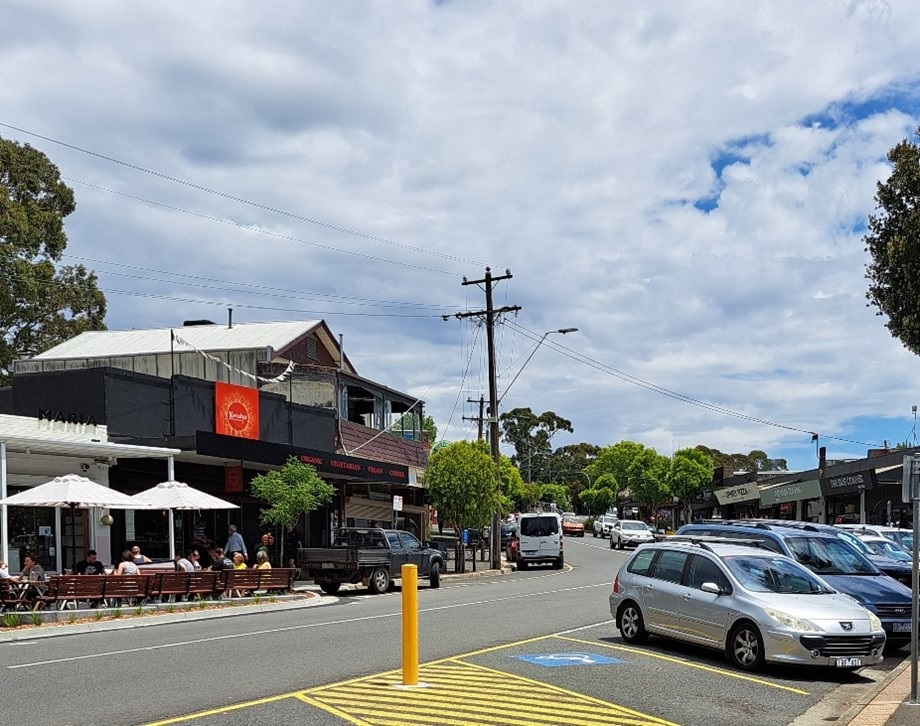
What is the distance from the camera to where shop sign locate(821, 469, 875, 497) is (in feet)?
144

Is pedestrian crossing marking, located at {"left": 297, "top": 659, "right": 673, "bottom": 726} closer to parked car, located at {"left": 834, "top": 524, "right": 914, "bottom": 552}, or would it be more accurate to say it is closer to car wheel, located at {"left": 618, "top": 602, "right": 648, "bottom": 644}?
car wheel, located at {"left": 618, "top": 602, "right": 648, "bottom": 644}

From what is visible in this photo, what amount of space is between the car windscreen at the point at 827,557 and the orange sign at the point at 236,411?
18.9 metres

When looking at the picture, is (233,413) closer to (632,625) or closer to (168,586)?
(168,586)

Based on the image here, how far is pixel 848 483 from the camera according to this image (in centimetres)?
4641

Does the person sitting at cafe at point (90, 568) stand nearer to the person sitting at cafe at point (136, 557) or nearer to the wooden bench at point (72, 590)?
the person sitting at cafe at point (136, 557)

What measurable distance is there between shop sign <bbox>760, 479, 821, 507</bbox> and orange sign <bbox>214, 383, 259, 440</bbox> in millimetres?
29325

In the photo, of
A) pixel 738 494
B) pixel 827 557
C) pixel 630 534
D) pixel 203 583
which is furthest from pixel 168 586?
pixel 738 494

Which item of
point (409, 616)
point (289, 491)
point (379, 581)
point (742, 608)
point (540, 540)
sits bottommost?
point (540, 540)

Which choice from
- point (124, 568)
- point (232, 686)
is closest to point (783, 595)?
point (232, 686)

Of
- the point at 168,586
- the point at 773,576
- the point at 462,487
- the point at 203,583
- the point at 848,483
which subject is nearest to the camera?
the point at 773,576

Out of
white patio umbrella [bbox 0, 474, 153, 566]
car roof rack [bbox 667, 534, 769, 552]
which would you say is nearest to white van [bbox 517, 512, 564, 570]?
white patio umbrella [bbox 0, 474, 153, 566]

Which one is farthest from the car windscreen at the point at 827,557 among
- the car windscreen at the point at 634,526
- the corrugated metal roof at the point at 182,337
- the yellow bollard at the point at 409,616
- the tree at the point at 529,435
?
the tree at the point at 529,435

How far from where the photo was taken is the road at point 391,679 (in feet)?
32.7

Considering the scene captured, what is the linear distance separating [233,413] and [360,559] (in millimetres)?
7700
